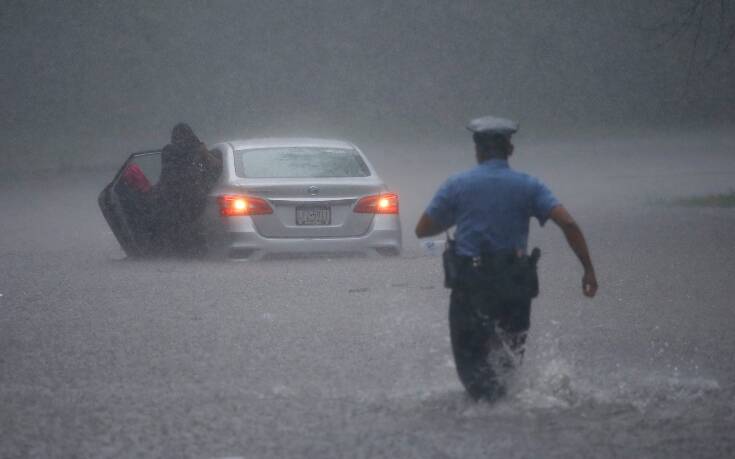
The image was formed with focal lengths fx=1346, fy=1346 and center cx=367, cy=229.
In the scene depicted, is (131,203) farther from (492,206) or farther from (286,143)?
(492,206)

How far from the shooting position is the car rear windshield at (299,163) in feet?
45.5

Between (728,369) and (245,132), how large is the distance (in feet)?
116

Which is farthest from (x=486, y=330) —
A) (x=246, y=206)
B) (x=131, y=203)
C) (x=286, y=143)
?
(x=131, y=203)

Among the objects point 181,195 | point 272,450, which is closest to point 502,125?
point 272,450

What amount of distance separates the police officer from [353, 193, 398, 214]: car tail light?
6.89 metres

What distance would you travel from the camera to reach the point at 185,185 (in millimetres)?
14195

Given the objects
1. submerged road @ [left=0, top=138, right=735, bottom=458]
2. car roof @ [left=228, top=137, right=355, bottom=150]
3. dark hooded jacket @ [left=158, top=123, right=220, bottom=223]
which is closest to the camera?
submerged road @ [left=0, top=138, right=735, bottom=458]

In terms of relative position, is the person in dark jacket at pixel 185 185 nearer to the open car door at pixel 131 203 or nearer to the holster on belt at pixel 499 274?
the open car door at pixel 131 203

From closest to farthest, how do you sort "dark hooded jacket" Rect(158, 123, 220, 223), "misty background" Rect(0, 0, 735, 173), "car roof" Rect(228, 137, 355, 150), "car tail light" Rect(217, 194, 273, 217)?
"car tail light" Rect(217, 194, 273, 217)
"dark hooded jacket" Rect(158, 123, 220, 223)
"car roof" Rect(228, 137, 355, 150)
"misty background" Rect(0, 0, 735, 173)

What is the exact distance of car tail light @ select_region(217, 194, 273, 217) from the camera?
43.8 feet

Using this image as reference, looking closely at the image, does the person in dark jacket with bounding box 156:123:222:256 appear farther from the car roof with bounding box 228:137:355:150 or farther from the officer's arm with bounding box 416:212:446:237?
the officer's arm with bounding box 416:212:446:237

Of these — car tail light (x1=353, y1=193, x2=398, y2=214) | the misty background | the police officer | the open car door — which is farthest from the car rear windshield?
the misty background

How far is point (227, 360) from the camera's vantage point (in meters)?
8.43

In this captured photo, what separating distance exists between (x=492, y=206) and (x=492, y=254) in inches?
9.3
